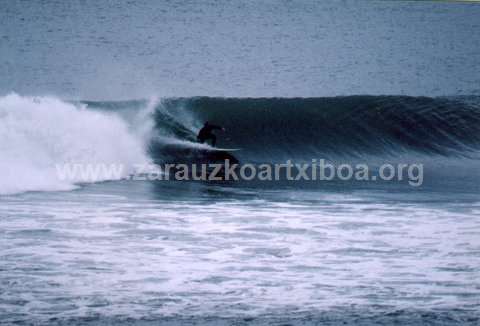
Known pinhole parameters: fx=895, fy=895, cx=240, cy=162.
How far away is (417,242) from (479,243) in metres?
0.48

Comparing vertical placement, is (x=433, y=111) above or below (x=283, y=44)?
below

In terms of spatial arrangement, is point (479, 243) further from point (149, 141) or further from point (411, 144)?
point (411, 144)

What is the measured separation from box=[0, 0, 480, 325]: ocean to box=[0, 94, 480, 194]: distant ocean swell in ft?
0.19

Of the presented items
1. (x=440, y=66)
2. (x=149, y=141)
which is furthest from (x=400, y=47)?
(x=149, y=141)

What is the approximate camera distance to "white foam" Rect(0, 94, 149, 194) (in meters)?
11.3

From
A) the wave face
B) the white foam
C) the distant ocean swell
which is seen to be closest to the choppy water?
the white foam

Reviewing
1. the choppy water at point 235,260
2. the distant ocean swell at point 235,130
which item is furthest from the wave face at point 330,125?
the choppy water at point 235,260

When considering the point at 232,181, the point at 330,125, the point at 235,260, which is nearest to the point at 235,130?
the point at 330,125

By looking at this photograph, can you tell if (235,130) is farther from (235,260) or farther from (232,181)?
(235,260)

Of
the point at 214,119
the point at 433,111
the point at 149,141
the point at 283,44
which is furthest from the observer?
the point at 283,44

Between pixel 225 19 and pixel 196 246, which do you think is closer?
pixel 196 246

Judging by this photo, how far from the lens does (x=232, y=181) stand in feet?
41.6

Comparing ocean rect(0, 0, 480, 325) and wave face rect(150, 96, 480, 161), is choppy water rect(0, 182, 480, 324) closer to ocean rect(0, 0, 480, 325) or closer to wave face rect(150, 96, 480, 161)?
ocean rect(0, 0, 480, 325)

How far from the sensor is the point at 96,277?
5.65 meters
